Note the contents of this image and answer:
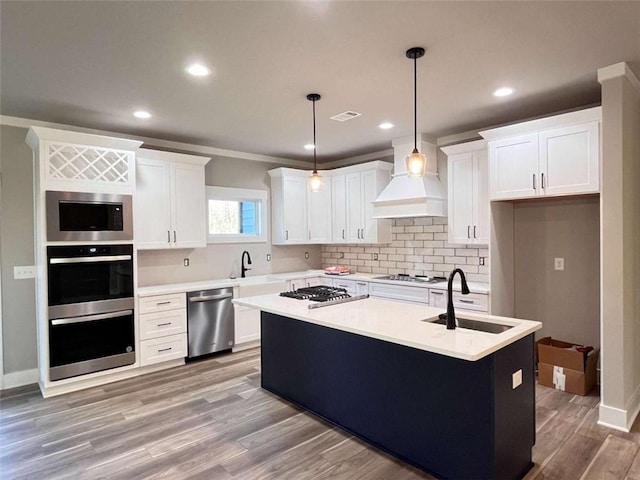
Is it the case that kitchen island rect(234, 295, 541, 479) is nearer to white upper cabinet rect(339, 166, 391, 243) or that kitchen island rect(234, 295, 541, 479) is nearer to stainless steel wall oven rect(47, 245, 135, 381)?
stainless steel wall oven rect(47, 245, 135, 381)

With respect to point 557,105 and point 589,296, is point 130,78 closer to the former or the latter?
point 557,105

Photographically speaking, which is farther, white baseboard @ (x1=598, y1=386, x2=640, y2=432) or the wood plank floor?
white baseboard @ (x1=598, y1=386, x2=640, y2=432)

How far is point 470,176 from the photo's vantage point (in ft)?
13.8

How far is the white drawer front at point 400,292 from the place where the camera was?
4376mm

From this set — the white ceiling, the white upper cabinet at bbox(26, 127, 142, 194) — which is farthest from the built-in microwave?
the white ceiling

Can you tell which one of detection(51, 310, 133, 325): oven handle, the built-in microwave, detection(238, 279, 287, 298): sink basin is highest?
the built-in microwave

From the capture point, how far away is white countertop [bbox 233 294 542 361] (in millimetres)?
1987

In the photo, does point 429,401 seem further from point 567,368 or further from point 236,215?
point 236,215

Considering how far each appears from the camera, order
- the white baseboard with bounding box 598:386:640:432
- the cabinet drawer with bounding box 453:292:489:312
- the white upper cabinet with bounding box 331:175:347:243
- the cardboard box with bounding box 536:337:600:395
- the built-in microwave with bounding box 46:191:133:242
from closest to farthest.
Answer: the white baseboard with bounding box 598:386:640:432 < the cardboard box with bounding box 536:337:600:395 < the built-in microwave with bounding box 46:191:133:242 < the cabinet drawer with bounding box 453:292:489:312 < the white upper cabinet with bounding box 331:175:347:243

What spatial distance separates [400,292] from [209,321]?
2329 mm

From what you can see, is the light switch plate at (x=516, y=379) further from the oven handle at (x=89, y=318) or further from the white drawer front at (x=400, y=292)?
the oven handle at (x=89, y=318)

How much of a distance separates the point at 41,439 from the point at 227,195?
11.1 feet

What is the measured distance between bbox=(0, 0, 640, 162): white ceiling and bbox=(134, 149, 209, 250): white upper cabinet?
1.71 feet

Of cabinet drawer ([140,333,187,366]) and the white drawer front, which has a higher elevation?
the white drawer front
